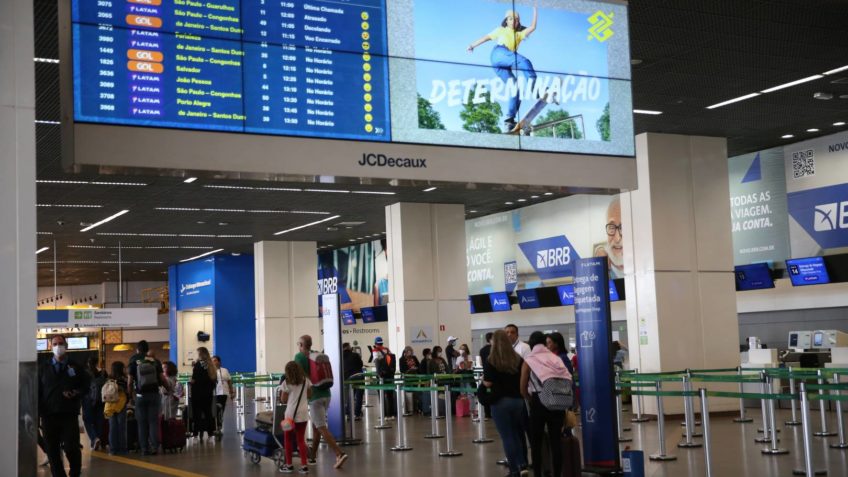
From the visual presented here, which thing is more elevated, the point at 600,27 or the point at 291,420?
the point at 600,27

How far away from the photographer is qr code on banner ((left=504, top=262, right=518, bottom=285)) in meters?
27.6

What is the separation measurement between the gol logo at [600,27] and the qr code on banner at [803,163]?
11.3m

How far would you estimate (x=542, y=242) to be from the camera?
26438 millimetres

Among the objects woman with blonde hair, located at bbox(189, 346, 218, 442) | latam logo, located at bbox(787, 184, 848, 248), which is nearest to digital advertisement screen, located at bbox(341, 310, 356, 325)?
woman with blonde hair, located at bbox(189, 346, 218, 442)

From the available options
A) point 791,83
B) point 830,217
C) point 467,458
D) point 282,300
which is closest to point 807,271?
point 830,217

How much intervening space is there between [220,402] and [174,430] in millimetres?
3464

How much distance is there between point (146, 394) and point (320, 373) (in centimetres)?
333

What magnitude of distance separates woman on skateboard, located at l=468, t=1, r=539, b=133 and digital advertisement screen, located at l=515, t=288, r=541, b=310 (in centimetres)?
1800

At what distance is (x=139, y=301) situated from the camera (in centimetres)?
4706

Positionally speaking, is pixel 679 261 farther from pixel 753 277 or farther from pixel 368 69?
pixel 368 69

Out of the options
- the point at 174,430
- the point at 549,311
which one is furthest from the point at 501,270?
the point at 174,430

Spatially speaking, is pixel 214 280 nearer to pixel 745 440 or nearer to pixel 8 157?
pixel 745 440

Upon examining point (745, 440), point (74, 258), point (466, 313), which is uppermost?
point (74, 258)

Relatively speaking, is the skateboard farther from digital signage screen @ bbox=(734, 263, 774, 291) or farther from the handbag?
digital signage screen @ bbox=(734, 263, 774, 291)
